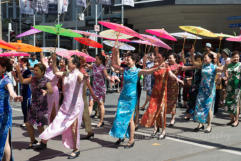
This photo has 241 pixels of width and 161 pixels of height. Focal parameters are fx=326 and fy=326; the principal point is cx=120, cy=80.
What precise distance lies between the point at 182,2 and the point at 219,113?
18256 millimetres

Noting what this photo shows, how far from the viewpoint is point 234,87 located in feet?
27.2

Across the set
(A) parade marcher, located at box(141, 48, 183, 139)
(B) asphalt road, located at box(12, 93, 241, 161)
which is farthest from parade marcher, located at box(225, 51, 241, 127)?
(A) parade marcher, located at box(141, 48, 183, 139)

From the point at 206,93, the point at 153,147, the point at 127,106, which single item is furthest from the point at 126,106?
the point at 206,93

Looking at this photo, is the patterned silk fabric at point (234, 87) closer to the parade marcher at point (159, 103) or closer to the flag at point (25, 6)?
the parade marcher at point (159, 103)

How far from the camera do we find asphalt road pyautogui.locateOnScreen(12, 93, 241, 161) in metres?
5.48

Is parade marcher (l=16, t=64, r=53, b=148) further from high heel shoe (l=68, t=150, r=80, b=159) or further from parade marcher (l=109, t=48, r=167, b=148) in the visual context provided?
parade marcher (l=109, t=48, r=167, b=148)

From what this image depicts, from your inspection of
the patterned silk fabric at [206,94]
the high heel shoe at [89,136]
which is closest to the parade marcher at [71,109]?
the high heel shoe at [89,136]

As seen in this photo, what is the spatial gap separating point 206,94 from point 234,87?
3.93 ft

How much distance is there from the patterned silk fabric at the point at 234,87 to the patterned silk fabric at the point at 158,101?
222 cm

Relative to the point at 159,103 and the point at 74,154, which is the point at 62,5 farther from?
the point at 74,154

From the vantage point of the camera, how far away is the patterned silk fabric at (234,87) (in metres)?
8.16

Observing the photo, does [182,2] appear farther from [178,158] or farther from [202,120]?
[178,158]

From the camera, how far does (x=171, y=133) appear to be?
7.38 m

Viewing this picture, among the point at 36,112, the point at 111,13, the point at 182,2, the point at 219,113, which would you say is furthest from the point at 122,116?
the point at 111,13
